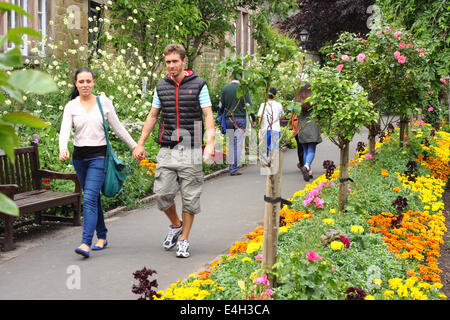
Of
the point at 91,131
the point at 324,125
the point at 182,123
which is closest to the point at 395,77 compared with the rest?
the point at 324,125

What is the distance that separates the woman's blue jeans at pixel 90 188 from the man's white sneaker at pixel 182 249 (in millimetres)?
848

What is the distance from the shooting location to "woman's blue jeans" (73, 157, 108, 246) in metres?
5.42

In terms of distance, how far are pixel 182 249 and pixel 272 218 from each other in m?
1.92

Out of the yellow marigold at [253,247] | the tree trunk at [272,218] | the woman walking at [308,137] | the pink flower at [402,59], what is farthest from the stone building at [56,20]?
the tree trunk at [272,218]

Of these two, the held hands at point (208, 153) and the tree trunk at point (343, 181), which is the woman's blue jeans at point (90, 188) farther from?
the tree trunk at point (343, 181)

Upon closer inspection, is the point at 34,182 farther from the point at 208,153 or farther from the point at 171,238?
the point at 208,153

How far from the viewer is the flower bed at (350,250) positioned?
365cm

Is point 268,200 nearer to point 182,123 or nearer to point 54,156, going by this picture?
point 182,123

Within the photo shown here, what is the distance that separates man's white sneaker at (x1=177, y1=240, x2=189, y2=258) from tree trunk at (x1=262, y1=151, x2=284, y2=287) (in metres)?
1.79

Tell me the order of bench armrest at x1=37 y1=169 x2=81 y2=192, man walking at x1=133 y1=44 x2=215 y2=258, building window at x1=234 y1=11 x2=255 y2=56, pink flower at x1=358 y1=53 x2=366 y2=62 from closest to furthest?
man walking at x1=133 y1=44 x2=215 y2=258 → bench armrest at x1=37 y1=169 x2=81 y2=192 → pink flower at x1=358 y1=53 x2=366 y2=62 → building window at x1=234 y1=11 x2=255 y2=56

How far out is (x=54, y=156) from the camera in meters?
7.91

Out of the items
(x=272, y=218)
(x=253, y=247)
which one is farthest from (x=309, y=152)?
(x=272, y=218)

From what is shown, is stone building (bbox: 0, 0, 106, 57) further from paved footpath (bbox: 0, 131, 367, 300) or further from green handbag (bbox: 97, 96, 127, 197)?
green handbag (bbox: 97, 96, 127, 197)

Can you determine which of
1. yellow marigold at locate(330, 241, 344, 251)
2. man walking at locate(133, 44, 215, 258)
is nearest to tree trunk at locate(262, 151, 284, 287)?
yellow marigold at locate(330, 241, 344, 251)
